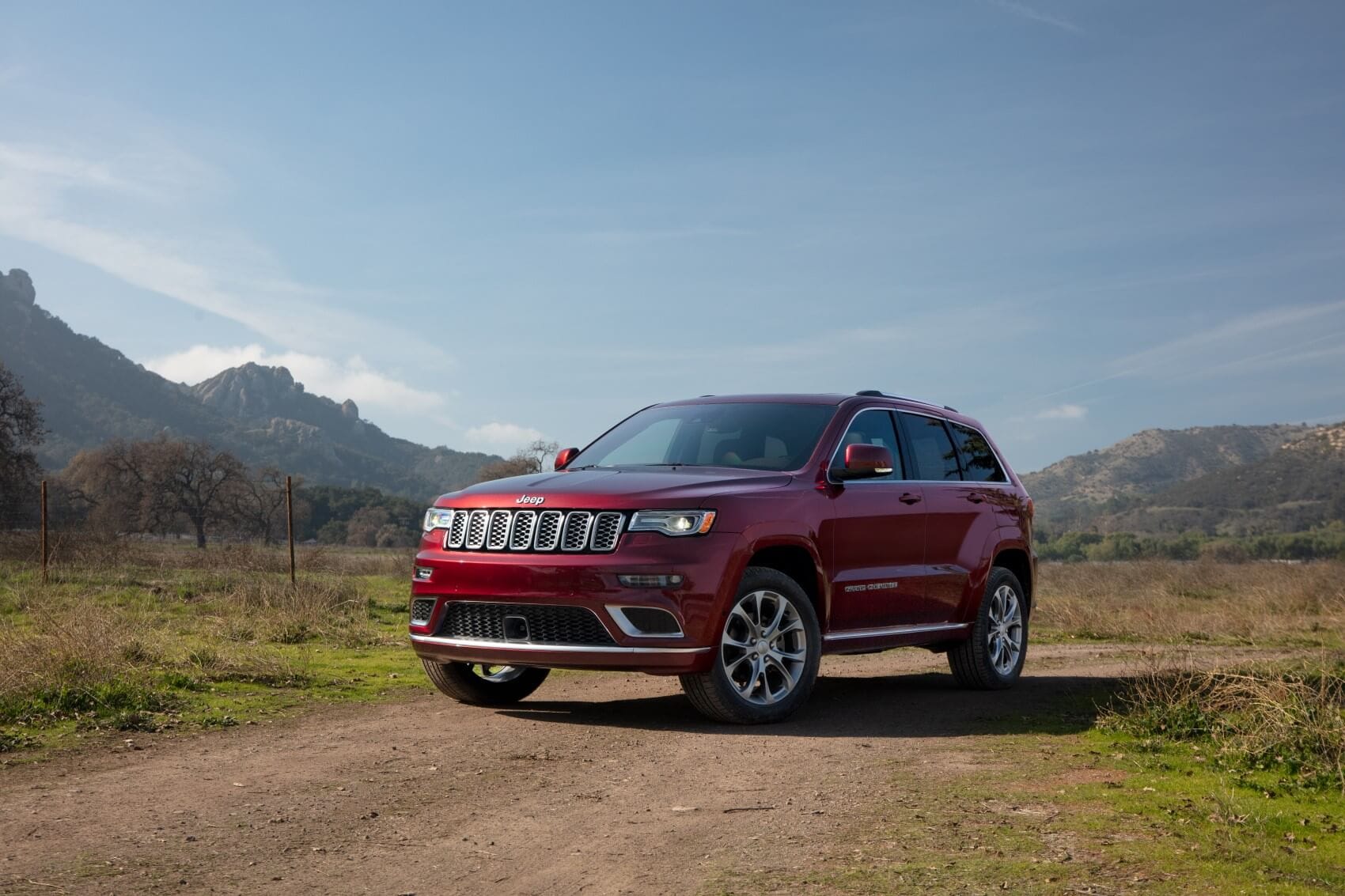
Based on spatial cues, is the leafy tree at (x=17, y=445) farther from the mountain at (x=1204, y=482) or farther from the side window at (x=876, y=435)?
the mountain at (x=1204, y=482)

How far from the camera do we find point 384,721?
7.90 metres

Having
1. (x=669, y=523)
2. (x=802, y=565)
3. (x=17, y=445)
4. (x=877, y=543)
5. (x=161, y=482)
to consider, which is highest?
(x=17, y=445)

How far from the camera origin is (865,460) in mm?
7863

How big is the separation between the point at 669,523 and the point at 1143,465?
451 feet

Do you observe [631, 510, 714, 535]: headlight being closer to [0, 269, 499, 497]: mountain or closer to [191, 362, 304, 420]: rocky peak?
[0, 269, 499, 497]: mountain

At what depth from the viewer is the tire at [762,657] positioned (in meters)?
7.29

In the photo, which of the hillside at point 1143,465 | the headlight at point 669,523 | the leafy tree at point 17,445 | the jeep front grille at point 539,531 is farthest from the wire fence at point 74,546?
the hillside at point 1143,465

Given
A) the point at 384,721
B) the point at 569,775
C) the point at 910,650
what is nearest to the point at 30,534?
the point at 910,650

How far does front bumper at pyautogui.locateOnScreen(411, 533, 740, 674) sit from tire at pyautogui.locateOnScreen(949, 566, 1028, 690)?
3.12 metres

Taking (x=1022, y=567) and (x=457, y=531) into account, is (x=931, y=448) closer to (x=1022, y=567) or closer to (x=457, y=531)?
(x=1022, y=567)

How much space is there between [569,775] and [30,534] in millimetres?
25909

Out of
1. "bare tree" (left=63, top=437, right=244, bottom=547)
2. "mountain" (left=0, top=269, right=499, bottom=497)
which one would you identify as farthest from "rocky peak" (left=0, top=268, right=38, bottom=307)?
"bare tree" (left=63, top=437, right=244, bottom=547)

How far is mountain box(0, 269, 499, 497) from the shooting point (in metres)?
134

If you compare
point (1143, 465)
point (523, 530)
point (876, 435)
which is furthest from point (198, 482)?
point (1143, 465)
